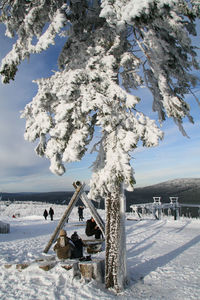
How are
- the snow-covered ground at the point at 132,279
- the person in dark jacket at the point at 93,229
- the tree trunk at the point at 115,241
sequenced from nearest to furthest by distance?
the snow-covered ground at the point at 132,279 < the tree trunk at the point at 115,241 < the person in dark jacket at the point at 93,229

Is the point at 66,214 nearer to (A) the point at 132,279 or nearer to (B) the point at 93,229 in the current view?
(B) the point at 93,229

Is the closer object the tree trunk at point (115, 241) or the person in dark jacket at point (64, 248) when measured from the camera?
the tree trunk at point (115, 241)

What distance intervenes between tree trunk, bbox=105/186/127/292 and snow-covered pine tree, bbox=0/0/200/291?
1.0 inches

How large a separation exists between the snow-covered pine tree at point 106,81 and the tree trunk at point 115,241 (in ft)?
0.08

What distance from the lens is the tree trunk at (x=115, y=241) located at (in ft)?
21.9

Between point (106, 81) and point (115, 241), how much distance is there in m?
4.35

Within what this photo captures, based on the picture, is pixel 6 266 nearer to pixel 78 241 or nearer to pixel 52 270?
pixel 52 270

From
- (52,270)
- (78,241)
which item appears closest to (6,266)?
(52,270)

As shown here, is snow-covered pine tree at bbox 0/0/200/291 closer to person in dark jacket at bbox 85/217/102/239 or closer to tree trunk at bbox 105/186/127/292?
tree trunk at bbox 105/186/127/292

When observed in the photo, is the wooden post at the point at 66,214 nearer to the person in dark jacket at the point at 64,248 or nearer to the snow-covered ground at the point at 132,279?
the snow-covered ground at the point at 132,279

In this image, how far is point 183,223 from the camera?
18891 mm

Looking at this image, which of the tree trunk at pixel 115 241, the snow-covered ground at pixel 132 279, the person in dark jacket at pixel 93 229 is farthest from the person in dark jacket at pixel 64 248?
the person in dark jacket at pixel 93 229

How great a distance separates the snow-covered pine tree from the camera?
610 centimetres

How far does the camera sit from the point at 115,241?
674cm
